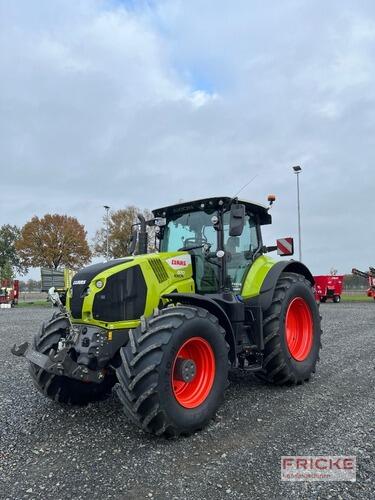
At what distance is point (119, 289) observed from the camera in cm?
490

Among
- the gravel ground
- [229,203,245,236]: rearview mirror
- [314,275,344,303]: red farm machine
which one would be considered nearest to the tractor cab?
[229,203,245,236]: rearview mirror

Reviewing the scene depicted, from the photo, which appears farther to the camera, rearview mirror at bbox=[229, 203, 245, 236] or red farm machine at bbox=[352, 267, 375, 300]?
red farm machine at bbox=[352, 267, 375, 300]

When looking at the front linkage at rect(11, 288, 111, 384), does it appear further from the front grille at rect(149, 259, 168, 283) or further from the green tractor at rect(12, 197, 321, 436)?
the front grille at rect(149, 259, 168, 283)

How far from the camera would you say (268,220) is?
7137 mm

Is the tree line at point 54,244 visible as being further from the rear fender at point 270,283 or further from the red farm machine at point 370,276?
the rear fender at point 270,283

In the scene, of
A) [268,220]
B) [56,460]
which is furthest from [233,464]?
[268,220]

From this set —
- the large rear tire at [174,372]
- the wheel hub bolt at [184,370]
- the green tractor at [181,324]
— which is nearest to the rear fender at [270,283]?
the green tractor at [181,324]

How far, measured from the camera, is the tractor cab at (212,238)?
5.78 m

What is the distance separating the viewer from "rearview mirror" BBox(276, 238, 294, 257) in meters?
7.26

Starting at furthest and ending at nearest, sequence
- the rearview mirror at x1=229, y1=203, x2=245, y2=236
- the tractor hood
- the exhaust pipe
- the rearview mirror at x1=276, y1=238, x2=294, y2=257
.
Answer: the rearview mirror at x1=276, y1=238, x2=294, y2=257
the exhaust pipe
the rearview mirror at x1=229, y1=203, x2=245, y2=236
the tractor hood

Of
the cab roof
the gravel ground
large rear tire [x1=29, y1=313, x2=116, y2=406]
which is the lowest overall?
the gravel ground

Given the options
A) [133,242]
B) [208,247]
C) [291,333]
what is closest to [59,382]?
[133,242]

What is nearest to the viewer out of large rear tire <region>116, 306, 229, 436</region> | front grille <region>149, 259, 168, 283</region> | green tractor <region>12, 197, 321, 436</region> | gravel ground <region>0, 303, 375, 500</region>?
gravel ground <region>0, 303, 375, 500</region>

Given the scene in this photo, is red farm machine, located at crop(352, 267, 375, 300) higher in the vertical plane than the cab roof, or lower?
lower
